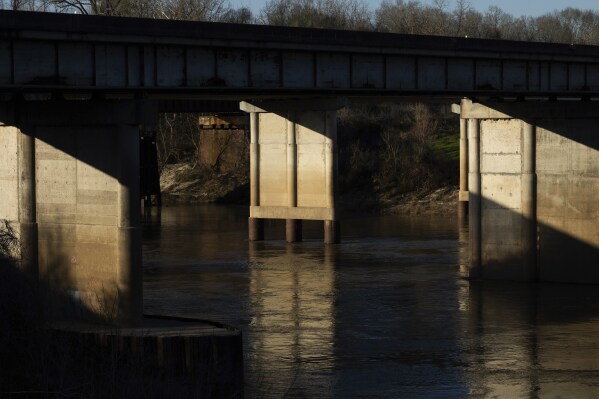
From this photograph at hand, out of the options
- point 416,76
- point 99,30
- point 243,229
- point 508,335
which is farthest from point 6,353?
point 243,229

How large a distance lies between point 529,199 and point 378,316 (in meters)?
8.98

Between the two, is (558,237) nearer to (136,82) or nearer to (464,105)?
(464,105)

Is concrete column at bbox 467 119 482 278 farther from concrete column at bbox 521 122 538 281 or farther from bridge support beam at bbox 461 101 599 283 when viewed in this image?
concrete column at bbox 521 122 538 281

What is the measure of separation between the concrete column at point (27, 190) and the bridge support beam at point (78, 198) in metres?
0.02

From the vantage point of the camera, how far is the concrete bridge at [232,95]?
3006 cm

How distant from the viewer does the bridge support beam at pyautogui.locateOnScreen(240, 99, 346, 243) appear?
177 ft

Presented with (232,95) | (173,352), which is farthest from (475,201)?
(173,352)

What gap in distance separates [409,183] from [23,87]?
5660cm

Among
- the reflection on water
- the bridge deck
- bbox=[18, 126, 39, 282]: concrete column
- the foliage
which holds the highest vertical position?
the bridge deck

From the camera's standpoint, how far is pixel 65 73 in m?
29.1

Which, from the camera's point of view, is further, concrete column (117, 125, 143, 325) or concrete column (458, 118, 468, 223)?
concrete column (458, 118, 468, 223)

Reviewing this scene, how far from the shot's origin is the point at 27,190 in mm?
32375

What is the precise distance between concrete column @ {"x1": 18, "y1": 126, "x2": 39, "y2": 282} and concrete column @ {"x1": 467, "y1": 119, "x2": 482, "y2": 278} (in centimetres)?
1654

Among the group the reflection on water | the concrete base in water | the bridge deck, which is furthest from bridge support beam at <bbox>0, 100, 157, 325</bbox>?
the reflection on water
